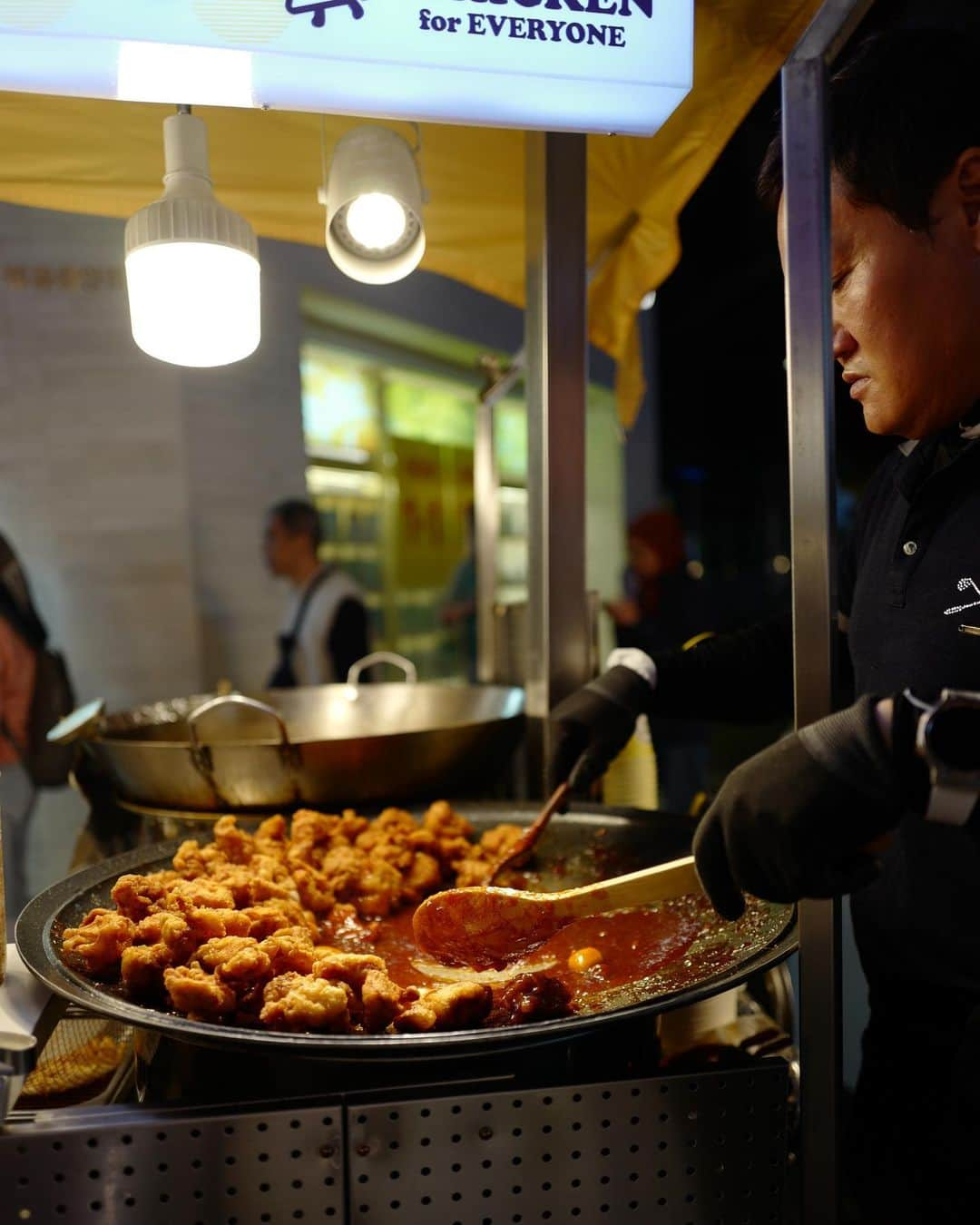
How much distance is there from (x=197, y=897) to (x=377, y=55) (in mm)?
1311

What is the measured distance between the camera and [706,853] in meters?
1.12

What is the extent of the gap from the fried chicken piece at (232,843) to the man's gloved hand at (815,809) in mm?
1109

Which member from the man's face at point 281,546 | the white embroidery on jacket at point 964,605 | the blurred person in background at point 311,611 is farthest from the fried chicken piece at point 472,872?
the man's face at point 281,546

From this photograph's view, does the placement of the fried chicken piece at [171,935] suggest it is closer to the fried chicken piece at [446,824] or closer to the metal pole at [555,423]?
the fried chicken piece at [446,824]

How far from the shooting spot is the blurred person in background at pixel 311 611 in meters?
5.46

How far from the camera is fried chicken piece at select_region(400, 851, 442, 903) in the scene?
1.86 m

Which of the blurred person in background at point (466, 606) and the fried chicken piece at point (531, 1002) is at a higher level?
the blurred person in background at point (466, 606)

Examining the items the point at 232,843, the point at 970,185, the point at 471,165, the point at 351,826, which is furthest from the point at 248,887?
the point at 471,165

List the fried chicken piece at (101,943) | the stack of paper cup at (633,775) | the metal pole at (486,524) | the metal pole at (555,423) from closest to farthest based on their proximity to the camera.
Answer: the fried chicken piece at (101,943), the metal pole at (555,423), the stack of paper cup at (633,775), the metal pole at (486,524)

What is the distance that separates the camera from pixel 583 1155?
3.79 ft

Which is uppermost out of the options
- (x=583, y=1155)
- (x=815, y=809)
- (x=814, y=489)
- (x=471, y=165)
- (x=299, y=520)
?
(x=471, y=165)

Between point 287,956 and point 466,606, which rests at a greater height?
point 466,606

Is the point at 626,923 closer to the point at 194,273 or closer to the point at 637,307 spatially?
the point at 194,273

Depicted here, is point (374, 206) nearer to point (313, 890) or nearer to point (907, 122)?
point (907, 122)
